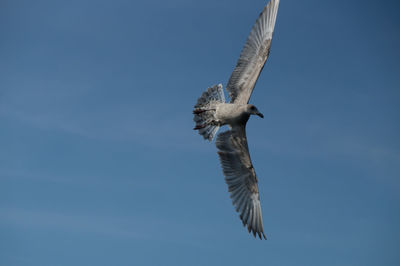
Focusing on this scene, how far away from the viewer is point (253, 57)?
1485 centimetres

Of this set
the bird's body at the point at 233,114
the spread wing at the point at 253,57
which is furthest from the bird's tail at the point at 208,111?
the spread wing at the point at 253,57

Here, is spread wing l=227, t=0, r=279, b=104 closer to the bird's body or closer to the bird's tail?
the bird's body

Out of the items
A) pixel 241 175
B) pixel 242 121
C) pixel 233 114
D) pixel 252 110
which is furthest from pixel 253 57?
pixel 241 175

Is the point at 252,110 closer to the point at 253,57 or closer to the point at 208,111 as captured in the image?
the point at 208,111

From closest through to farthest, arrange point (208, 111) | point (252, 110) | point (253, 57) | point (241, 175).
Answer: point (252, 110) < point (241, 175) < point (253, 57) < point (208, 111)

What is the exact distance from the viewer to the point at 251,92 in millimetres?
14539

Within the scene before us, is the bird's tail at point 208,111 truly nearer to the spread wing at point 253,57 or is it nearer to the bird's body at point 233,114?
the bird's body at point 233,114

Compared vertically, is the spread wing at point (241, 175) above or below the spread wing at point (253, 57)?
below

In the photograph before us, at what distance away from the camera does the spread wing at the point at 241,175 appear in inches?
562

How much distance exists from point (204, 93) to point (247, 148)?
9.95ft

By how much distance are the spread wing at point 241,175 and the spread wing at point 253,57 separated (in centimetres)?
142

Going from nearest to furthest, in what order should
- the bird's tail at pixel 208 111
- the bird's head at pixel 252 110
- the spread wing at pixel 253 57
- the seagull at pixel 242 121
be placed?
the bird's head at pixel 252 110 → the seagull at pixel 242 121 → the spread wing at pixel 253 57 → the bird's tail at pixel 208 111

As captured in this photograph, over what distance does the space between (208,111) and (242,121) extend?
5.45 ft

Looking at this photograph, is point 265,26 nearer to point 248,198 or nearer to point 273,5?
point 273,5
